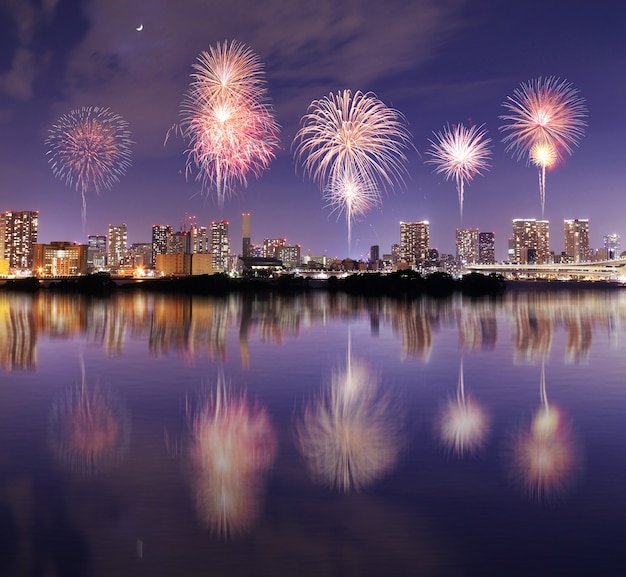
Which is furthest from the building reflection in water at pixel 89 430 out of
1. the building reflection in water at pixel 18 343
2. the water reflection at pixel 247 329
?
the water reflection at pixel 247 329

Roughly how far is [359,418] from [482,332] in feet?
91.1

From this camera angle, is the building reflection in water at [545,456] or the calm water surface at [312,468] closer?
the calm water surface at [312,468]

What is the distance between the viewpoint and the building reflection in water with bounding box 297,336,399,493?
38.3ft

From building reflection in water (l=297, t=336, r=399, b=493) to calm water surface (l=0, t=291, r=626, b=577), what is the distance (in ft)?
0.21

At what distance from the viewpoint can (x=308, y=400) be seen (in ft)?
63.2

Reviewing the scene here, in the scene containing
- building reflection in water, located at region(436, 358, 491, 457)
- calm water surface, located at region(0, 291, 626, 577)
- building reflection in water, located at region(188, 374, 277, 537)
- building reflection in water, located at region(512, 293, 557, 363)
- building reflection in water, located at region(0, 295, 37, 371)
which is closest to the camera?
calm water surface, located at region(0, 291, 626, 577)

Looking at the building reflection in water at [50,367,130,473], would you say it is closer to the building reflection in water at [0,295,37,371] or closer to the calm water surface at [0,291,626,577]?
the calm water surface at [0,291,626,577]

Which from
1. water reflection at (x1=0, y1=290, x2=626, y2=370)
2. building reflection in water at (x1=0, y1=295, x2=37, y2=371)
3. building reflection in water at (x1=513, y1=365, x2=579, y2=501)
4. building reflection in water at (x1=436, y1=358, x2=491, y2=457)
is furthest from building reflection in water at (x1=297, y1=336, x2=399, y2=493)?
building reflection in water at (x1=0, y1=295, x2=37, y2=371)

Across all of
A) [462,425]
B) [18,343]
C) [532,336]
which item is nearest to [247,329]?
[18,343]

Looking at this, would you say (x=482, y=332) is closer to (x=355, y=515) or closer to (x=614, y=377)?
(x=614, y=377)

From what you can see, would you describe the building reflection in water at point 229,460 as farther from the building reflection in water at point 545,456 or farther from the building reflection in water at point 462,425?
the building reflection in water at point 545,456

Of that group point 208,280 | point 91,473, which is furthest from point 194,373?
point 208,280

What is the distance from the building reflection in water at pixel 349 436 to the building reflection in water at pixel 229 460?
0.98 metres

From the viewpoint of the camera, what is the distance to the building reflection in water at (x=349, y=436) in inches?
460
